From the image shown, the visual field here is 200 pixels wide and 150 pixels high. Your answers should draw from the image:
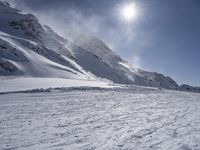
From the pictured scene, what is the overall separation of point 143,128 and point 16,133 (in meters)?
5.65

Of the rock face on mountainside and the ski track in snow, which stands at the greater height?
the rock face on mountainside

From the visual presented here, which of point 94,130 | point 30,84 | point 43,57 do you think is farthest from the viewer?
point 43,57

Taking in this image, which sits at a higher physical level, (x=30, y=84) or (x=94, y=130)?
(x=30, y=84)

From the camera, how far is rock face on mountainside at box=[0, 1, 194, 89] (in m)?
82.3

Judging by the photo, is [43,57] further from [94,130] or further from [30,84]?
[94,130]

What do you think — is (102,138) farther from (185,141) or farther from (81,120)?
(81,120)

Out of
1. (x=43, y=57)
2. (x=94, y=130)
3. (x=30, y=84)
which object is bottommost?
(x=94, y=130)

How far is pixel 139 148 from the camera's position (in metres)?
11.2

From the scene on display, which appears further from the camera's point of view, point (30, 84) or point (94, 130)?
point (30, 84)

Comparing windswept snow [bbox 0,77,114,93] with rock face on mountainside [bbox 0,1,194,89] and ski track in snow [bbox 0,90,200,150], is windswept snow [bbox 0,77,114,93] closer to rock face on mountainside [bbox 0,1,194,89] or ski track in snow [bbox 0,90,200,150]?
ski track in snow [bbox 0,90,200,150]

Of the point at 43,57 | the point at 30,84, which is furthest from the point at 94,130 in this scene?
the point at 43,57

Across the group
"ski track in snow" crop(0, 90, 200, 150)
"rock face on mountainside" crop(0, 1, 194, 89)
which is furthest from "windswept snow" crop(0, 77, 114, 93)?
"rock face on mountainside" crop(0, 1, 194, 89)

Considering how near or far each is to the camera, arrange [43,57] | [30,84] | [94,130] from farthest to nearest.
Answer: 1. [43,57]
2. [30,84]
3. [94,130]

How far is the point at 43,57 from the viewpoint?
10362cm
